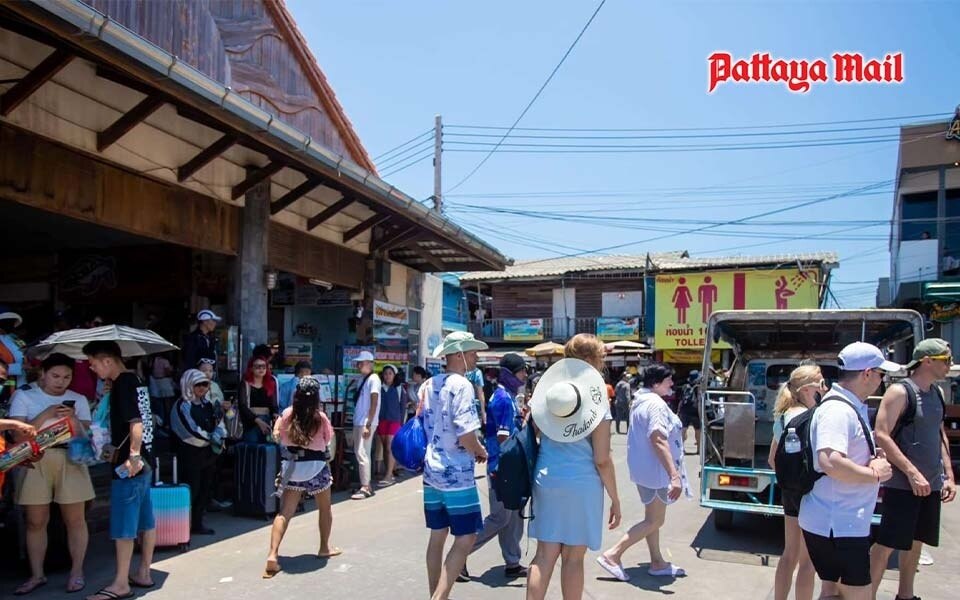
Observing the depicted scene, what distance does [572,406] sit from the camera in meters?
4.32

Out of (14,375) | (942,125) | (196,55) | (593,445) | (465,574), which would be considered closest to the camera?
(593,445)

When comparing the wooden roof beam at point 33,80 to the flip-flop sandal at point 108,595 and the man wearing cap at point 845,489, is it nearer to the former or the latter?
the flip-flop sandal at point 108,595

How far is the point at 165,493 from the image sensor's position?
21.9 ft

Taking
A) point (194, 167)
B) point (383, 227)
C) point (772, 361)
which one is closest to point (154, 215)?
point (194, 167)

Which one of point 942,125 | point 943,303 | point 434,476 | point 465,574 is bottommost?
point 465,574

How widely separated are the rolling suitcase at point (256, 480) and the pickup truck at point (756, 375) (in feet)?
15.2

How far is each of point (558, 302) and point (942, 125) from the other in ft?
53.7

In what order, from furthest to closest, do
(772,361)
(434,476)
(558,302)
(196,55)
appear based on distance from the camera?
(558,302), (196,55), (772,361), (434,476)

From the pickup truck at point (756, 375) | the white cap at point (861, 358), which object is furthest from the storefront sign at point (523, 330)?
the white cap at point (861, 358)

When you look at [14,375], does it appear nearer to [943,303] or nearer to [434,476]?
[434,476]

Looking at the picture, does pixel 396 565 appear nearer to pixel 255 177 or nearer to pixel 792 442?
pixel 792 442

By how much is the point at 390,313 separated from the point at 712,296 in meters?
19.1

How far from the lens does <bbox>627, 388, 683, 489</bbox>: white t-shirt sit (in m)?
6.17

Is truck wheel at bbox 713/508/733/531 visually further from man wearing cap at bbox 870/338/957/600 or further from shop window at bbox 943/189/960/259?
shop window at bbox 943/189/960/259
